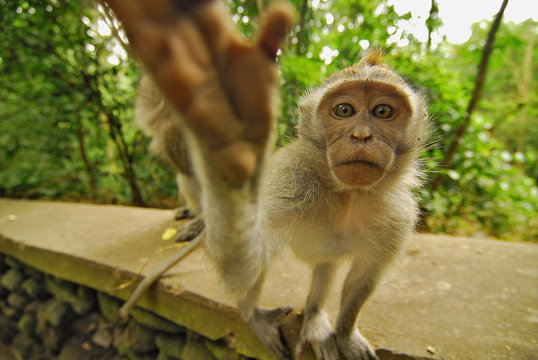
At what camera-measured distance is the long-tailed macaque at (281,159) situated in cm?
63

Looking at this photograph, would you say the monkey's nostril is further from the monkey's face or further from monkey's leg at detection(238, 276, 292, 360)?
monkey's leg at detection(238, 276, 292, 360)

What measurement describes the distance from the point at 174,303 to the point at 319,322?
1115 mm

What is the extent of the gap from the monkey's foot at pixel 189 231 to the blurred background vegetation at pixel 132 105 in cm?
176

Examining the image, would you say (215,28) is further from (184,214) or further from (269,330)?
(184,214)

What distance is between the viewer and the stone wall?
102 inches

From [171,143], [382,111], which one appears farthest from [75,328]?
[382,111]

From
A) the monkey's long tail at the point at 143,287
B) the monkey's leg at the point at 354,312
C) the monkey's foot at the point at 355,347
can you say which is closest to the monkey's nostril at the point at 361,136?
the monkey's leg at the point at 354,312

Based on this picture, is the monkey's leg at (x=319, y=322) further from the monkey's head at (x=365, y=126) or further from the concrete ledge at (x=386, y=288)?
the monkey's head at (x=365, y=126)

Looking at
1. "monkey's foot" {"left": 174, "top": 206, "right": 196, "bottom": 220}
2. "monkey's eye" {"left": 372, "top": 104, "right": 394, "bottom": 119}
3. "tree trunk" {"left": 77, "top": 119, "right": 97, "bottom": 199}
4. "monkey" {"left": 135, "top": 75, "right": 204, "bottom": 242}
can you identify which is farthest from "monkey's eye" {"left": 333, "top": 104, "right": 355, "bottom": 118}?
"tree trunk" {"left": 77, "top": 119, "right": 97, "bottom": 199}

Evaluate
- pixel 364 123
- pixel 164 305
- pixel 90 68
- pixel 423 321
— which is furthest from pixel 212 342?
pixel 90 68

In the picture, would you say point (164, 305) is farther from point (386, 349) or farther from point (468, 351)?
point (468, 351)

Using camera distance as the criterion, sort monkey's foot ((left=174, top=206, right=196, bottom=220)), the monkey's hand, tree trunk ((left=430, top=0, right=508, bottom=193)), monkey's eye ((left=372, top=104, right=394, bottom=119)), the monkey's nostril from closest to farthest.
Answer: the monkey's hand → the monkey's nostril → monkey's eye ((left=372, top=104, right=394, bottom=119)) → tree trunk ((left=430, top=0, right=508, bottom=193)) → monkey's foot ((left=174, top=206, right=196, bottom=220))

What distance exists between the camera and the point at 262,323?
6.48 ft

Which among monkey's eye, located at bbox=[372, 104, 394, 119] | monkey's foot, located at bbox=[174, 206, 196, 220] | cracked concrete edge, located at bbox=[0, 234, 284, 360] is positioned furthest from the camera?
monkey's foot, located at bbox=[174, 206, 196, 220]
